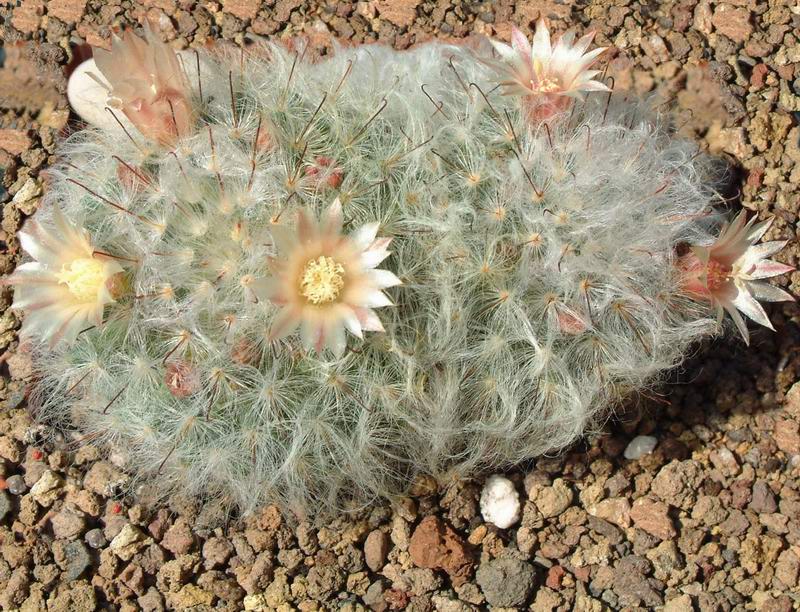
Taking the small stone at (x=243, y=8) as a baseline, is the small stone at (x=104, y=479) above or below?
below

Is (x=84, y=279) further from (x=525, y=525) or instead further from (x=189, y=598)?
(x=525, y=525)

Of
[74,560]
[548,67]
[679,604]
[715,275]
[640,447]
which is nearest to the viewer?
[715,275]

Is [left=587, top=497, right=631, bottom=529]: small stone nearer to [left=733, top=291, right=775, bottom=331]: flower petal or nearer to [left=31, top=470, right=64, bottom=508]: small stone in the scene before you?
[left=733, top=291, right=775, bottom=331]: flower petal

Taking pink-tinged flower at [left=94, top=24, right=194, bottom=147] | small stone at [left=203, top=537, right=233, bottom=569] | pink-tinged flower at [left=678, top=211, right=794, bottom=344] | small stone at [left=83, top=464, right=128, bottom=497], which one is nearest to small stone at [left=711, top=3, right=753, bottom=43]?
pink-tinged flower at [left=678, top=211, right=794, bottom=344]

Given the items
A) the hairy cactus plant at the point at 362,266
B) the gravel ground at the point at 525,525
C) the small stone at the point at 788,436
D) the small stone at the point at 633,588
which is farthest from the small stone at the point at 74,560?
the small stone at the point at 788,436

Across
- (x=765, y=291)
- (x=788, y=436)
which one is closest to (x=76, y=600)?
(x=765, y=291)

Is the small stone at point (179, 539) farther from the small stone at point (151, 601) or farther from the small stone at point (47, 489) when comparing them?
the small stone at point (47, 489)
